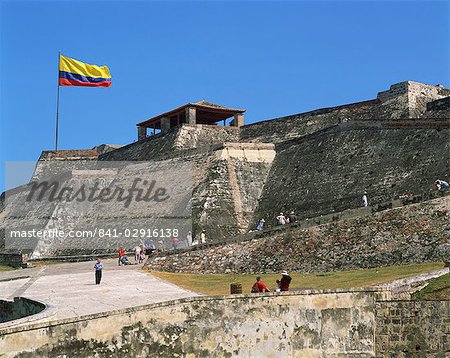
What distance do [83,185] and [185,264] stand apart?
21.4m

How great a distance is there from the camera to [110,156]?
49.4 metres

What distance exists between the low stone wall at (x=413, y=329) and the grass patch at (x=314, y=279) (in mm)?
1719

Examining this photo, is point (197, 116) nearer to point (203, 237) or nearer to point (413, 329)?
point (203, 237)

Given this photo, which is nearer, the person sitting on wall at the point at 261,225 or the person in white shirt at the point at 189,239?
the person sitting on wall at the point at 261,225

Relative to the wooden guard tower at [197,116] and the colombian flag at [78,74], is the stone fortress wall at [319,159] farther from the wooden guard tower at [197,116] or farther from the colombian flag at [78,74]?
the colombian flag at [78,74]

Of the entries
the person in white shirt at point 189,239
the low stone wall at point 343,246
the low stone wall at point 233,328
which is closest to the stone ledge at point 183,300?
the low stone wall at point 233,328

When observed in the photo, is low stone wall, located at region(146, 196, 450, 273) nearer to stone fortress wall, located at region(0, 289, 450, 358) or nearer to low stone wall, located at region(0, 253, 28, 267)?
stone fortress wall, located at region(0, 289, 450, 358)

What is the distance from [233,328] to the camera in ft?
47.7

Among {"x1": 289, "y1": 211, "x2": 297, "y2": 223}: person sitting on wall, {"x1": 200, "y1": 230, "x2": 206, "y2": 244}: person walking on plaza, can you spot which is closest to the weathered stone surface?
{"x1": 289, "y1": 211, "x2": 297, "y2": 223}: person sitting on wall

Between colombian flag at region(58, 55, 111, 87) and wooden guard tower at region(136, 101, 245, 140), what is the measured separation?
4783 mm

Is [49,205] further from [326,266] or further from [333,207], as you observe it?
[326,266]

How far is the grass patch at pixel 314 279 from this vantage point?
17.6 metres

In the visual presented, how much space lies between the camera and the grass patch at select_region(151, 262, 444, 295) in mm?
17609

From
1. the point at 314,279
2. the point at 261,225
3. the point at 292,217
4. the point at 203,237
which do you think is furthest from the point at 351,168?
the point at 314,279
